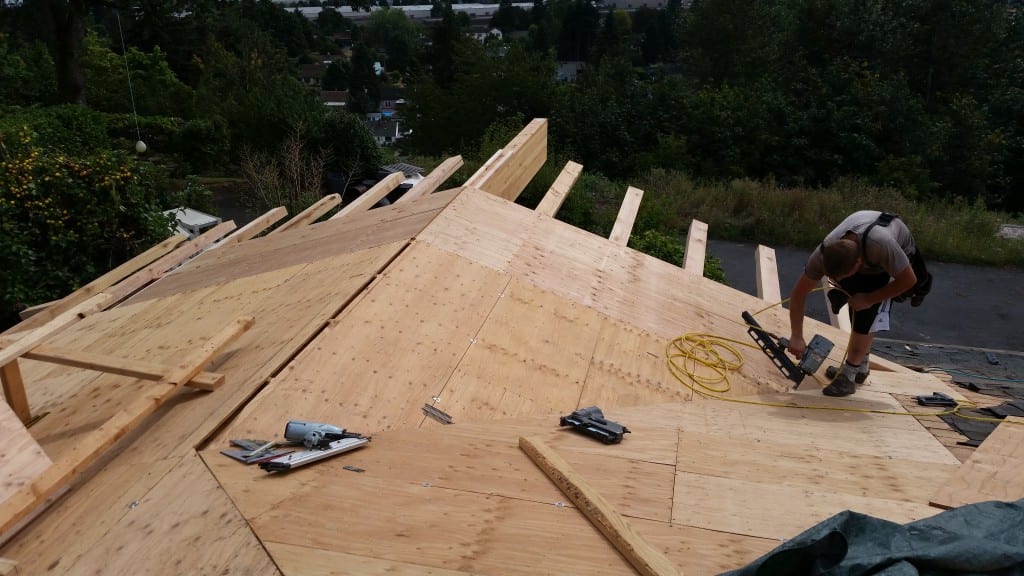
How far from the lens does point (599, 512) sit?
246 centimetres

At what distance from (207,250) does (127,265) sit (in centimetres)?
71

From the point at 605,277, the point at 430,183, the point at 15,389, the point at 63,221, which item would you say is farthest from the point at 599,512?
the point at 63,221

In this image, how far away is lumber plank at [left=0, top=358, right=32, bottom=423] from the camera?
364cm

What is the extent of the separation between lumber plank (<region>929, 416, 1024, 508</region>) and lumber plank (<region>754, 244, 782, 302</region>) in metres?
2.33

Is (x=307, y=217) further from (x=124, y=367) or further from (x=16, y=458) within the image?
(x=16, y=458)

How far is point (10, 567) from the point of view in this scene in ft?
7.84

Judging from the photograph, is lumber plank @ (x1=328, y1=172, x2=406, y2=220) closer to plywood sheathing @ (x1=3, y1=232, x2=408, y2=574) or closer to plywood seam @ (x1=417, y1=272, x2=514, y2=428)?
plywood sheathing @ (x1=3, y1=232, x2=408, y2=574)

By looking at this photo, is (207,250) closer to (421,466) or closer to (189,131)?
(421,466)

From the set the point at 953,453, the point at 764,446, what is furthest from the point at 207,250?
the point at 953,453

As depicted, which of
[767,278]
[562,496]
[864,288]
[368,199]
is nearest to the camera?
[562,496]

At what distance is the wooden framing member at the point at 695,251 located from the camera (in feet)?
18.6

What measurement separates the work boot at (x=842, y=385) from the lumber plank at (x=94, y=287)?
5338mm

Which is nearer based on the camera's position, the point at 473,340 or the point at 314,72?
the point at 473,340

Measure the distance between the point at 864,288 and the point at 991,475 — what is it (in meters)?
1.34
